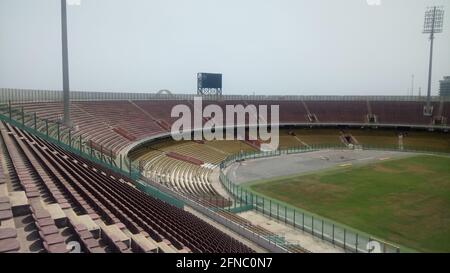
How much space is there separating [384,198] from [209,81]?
3987 centimetres

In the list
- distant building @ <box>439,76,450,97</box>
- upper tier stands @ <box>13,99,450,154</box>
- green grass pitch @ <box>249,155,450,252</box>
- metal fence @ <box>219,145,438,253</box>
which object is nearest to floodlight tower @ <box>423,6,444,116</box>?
upper tier stands @ <box>13,99,450,154</box>

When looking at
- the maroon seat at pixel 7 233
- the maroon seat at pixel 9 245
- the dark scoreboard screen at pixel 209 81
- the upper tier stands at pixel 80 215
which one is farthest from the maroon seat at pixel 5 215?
the dark scoreboard screen at pixel 209 81

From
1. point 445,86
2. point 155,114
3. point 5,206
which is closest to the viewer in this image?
point 5,206

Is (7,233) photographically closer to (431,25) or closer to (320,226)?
(320,226)

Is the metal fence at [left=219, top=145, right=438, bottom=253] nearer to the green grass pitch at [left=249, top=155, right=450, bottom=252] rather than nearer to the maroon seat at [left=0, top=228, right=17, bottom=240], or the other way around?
the green grass pitch at [left=249, top=155, right=450, bottom=252]

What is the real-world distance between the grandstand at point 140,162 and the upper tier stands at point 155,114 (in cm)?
18

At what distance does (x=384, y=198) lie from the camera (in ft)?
82.5

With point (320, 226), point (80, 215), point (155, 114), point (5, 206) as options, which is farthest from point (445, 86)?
point (5, 206)

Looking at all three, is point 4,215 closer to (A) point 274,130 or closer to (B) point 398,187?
(B) point 398,187

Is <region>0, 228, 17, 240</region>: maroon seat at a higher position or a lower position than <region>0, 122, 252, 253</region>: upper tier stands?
higher

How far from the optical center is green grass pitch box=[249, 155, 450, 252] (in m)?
18.5

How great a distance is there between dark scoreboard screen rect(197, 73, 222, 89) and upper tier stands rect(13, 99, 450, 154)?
3.59 meters
